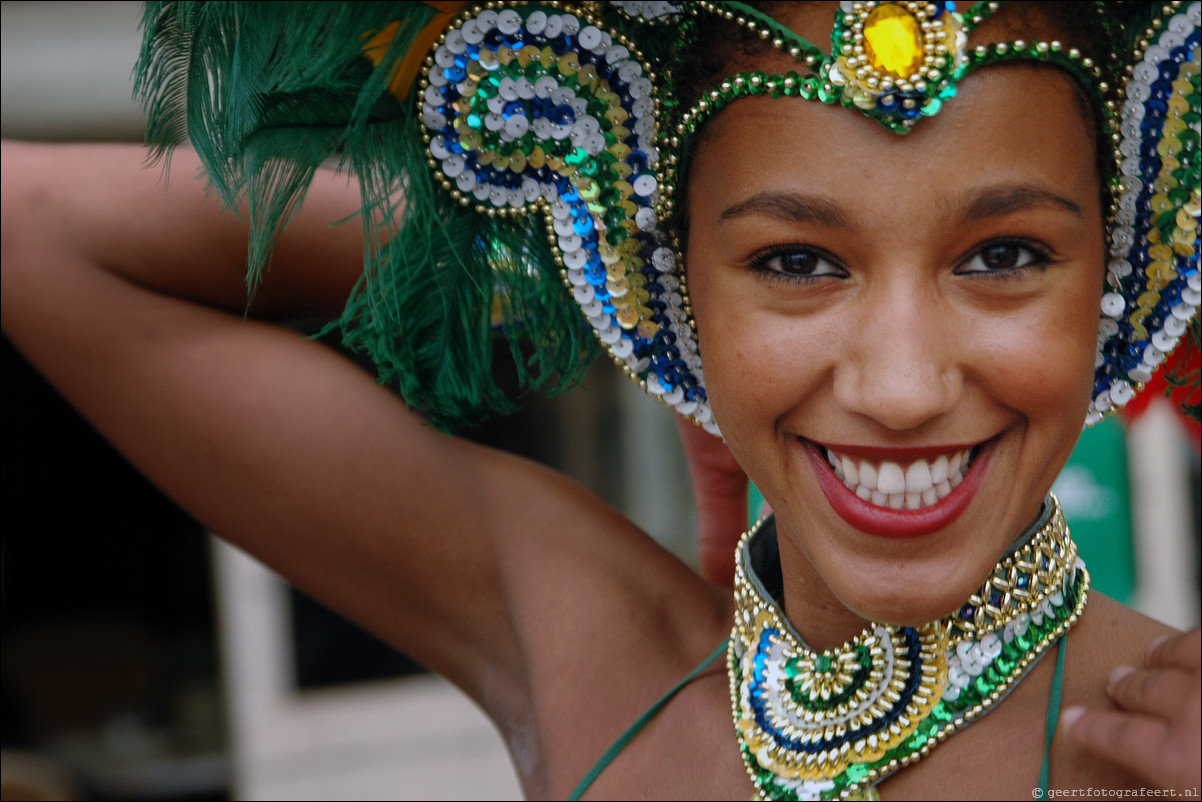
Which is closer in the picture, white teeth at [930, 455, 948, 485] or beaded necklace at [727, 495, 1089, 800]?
white teeth at [930, 455, 948, 485]

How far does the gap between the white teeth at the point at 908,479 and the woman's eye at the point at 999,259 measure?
18 cm

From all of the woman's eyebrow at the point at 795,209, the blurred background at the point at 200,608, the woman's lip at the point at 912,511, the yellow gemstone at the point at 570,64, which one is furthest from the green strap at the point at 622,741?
the blurred background at the point at 200,608

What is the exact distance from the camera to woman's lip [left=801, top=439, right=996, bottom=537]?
4.05ft

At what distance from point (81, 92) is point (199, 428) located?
11.7ft

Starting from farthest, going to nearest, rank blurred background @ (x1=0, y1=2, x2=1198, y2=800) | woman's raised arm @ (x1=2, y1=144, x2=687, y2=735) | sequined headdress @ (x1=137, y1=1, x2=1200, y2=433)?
blurred background @ (x1=0, y1=2, x2=1198, y2=800), woman's raised arm @ (x1=2, y1=144, x2=687, y2=735), sequined headdress @ (x1=137, y1=1, x2=1200, y2=433)

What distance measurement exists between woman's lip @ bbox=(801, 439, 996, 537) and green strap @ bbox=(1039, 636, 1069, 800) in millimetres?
243

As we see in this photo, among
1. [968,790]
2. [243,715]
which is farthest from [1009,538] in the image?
[243,715]

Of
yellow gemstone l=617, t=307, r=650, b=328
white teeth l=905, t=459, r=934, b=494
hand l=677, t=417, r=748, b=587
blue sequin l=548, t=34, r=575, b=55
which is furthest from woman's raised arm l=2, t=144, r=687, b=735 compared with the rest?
white teeth l=905, t=459, r=934, b=494

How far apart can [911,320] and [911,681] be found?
439 millimetres

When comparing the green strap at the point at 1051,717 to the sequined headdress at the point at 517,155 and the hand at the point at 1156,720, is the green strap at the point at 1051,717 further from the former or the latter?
A: the sequined headdress at the point at 517,155

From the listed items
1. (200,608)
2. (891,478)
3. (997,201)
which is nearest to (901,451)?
(891,478)

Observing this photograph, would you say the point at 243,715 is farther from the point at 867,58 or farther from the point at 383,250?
the point at 867,58

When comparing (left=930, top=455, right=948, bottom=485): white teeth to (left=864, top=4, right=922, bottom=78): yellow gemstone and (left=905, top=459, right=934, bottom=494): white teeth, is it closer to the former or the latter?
(left=905, top=459, right=934, bottom=494): white teeth

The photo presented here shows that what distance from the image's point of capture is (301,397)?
174 cm
